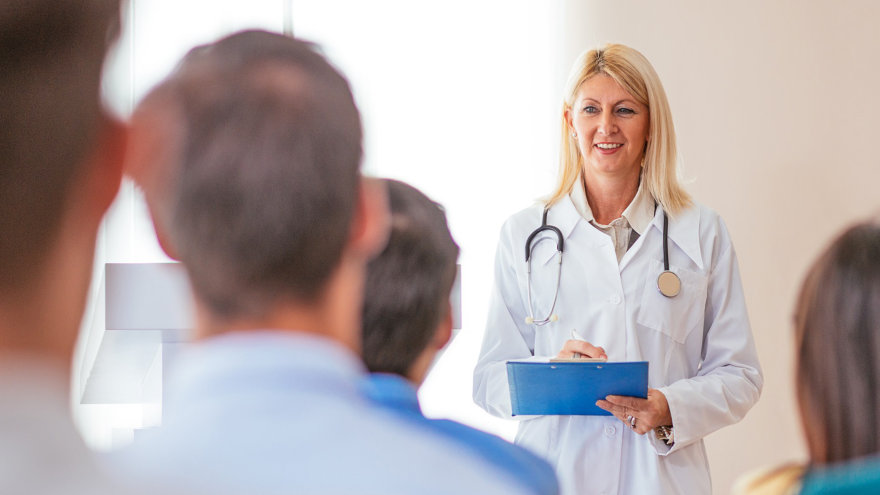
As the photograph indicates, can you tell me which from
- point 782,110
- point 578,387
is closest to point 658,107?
point 578,387

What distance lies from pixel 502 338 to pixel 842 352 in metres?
1.35

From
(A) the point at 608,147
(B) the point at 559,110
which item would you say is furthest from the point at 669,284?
(B) the point at 559,110

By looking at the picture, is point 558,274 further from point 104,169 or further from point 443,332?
point 104,169

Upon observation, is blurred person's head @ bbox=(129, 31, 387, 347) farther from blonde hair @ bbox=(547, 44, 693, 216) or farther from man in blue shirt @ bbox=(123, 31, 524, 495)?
blonde hair @ bbox=(547, 44, 693, 216)

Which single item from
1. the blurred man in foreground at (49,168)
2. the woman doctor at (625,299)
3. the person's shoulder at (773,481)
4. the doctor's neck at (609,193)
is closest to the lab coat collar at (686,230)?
the woman doctor at (625,299)

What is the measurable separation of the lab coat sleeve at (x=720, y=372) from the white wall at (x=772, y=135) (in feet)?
3.08

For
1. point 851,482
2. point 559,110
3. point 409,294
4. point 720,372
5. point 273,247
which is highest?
point 559,110

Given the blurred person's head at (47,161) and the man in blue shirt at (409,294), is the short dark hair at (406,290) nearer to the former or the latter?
the man in blue shirt at (409,294)

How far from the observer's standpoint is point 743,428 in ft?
10.7

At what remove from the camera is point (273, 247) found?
61cm

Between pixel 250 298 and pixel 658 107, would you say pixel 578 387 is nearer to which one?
pixel 658 107

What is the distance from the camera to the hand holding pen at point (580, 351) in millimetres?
2096

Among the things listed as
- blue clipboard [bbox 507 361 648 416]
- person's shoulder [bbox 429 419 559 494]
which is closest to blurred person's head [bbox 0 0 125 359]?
person's shoulder [bbox 429 419 559 494]

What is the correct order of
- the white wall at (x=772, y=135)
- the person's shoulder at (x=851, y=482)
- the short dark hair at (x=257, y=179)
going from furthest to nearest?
the white wall at (x=772, y=135) → the person's shoulder at (x=851, y=482) → the short dark hair at (x=257, y=179)
